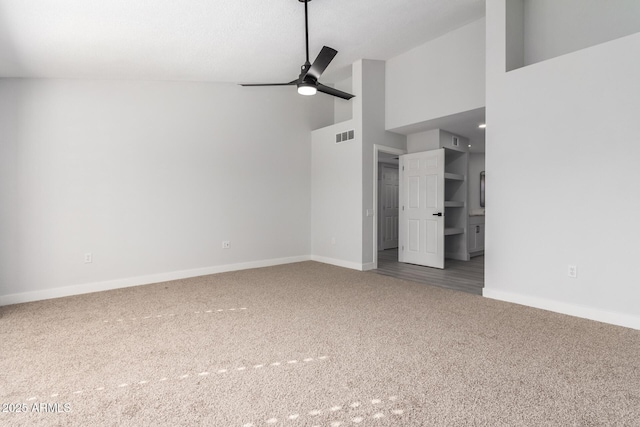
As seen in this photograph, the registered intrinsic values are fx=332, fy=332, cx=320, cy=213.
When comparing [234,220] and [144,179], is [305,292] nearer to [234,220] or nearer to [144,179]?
[234,220]

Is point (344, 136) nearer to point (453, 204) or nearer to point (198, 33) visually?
point (453, 204)

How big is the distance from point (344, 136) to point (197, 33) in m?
2.92

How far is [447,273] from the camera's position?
203 inches

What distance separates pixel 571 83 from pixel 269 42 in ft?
10.6

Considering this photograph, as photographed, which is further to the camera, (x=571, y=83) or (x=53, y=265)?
(x=53, y=265)

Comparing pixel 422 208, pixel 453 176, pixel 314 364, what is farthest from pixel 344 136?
pixel 314 364

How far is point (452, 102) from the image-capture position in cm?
474

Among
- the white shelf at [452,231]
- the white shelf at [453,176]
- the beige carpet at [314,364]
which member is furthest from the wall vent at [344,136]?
the beige carpet at [314,364]

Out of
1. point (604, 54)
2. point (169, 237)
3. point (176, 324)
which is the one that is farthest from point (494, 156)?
point (169, 237)

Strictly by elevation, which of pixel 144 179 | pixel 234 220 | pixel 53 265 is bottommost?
pixel 53 265

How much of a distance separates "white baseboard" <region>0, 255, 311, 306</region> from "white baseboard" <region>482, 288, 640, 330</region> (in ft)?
11.9

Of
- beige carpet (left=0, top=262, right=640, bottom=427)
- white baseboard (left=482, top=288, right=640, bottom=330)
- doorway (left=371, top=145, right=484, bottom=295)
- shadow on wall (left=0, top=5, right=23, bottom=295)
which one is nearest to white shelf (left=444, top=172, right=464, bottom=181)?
doorway (left=371, top=145, right=484, bottom=295)

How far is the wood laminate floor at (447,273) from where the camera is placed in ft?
14.5

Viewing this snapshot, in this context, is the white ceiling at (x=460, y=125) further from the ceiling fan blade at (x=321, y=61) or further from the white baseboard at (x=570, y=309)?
the white baseboard at (x=570, y=309)
